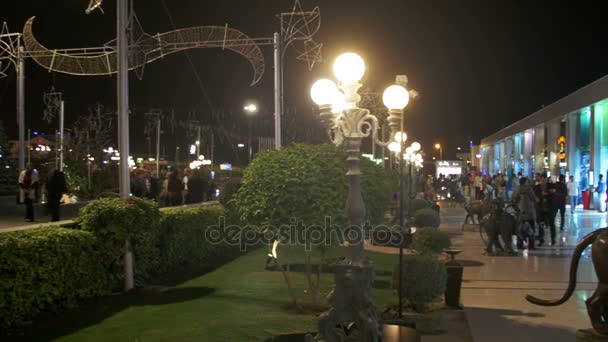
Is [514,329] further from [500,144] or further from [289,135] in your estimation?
[500,144]

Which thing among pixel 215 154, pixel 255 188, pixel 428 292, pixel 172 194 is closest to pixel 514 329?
pixel 428 292

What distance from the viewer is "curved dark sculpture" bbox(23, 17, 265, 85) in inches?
614

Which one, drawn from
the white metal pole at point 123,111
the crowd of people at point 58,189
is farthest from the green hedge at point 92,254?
the crowd of people at point 58,189

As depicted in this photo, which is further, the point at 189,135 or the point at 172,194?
the point at 189,135

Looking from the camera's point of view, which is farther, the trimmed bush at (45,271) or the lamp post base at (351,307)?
the trimmed bush at (45,271)

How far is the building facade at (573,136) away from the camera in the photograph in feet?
102

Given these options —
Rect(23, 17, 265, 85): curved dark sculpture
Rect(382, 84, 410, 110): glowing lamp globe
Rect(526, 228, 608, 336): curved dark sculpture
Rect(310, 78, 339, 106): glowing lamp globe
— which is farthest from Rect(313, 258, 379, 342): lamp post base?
Rect(23, 17, 265, 85): curved dark sculpture

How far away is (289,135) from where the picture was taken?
38.9m

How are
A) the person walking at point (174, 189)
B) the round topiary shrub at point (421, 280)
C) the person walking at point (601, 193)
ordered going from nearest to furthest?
1. the round topiary shrub at point (421, 280)
2. the person walking at point (174, 189)
3. the person walking at point (601, 193)

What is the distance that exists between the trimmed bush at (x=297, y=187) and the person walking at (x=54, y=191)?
362 inches

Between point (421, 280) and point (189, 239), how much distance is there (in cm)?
649

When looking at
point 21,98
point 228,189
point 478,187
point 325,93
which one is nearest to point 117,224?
point 325,93

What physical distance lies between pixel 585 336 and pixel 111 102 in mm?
38960

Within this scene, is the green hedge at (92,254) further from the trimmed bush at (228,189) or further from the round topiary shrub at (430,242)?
the round topiary shrub at (430,242)
